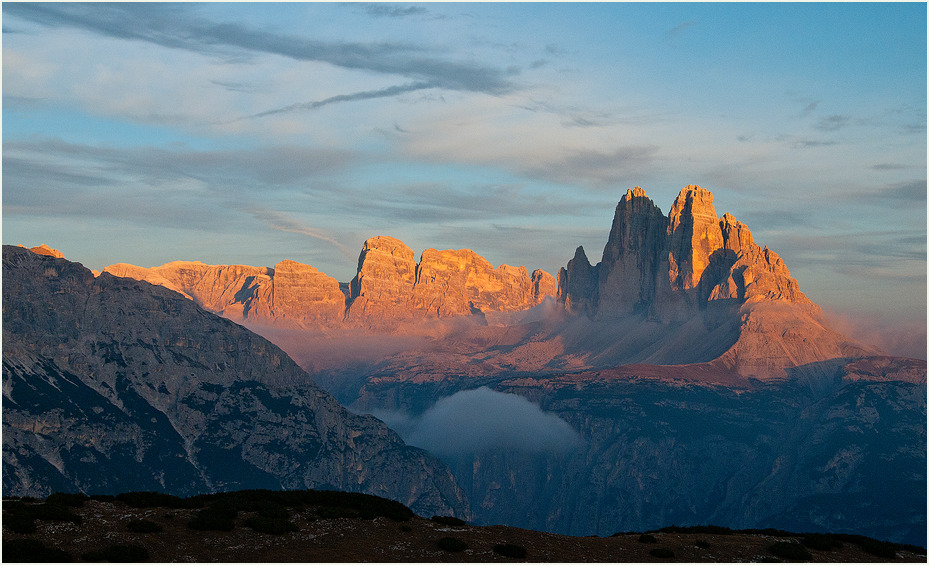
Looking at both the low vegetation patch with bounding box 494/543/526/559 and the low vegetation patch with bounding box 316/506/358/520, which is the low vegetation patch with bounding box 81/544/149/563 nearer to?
the low vegetation patch with bounding box 316/506/358/520

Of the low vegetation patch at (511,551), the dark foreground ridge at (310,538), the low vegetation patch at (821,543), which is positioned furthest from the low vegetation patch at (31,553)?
the low vegetation patch at (821,543)

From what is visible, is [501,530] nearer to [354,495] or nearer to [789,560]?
[354,495]

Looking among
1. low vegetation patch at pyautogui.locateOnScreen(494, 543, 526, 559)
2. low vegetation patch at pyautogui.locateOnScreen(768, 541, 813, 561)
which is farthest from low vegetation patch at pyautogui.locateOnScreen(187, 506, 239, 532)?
low vegetation patch at pyautogui.locateOnScreen(768, 541, 813, 561)

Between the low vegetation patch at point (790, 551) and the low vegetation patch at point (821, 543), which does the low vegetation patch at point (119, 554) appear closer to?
the low vegetation patch at point (790, 551)

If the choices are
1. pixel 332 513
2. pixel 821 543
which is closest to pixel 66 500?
pixel 332 513

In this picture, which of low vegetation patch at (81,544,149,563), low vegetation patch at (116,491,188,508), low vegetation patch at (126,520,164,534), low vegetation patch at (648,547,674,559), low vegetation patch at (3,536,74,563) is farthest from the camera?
low vegetation patch at (116,491,188,508)

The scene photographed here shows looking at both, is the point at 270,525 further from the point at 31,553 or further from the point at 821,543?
the point at 821,543
